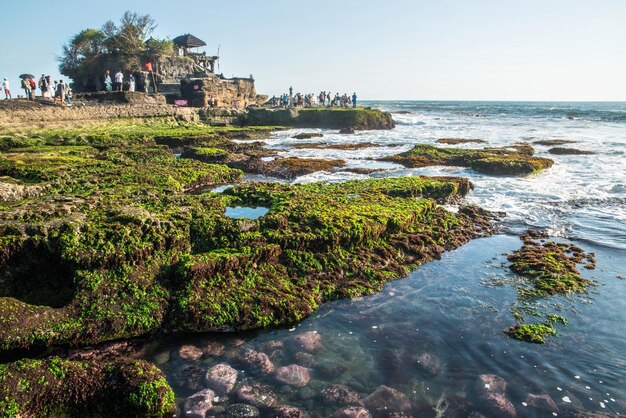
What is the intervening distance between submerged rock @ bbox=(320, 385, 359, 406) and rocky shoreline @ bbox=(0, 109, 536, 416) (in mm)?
222

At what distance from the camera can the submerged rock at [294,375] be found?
4617 millimetres

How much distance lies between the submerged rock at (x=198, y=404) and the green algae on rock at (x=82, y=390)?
0.49 feet

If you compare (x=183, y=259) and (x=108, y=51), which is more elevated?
(x=108, y=51)

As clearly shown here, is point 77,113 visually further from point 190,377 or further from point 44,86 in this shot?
point 190,377

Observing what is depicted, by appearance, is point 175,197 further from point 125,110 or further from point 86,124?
point 125,110

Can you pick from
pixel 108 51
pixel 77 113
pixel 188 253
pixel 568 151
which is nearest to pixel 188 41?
pixel 108 51

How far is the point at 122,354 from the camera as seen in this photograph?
489 cm

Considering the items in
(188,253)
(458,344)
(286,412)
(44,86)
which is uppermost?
(44,86)

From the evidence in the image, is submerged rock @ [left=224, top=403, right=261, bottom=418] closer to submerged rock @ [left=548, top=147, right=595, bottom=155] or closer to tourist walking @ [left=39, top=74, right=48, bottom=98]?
submerged rock @ [left=548, top=147, right=595, bottom=155]

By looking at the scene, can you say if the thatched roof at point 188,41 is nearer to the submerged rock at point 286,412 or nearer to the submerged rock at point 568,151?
the submerged rock at point 568,151

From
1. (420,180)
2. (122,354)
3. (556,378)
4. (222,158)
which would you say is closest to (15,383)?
(122,354)

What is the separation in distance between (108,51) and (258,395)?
53507 mm

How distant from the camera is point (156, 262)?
596 centimetres

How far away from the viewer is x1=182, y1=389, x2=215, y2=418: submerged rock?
13.6 feet
